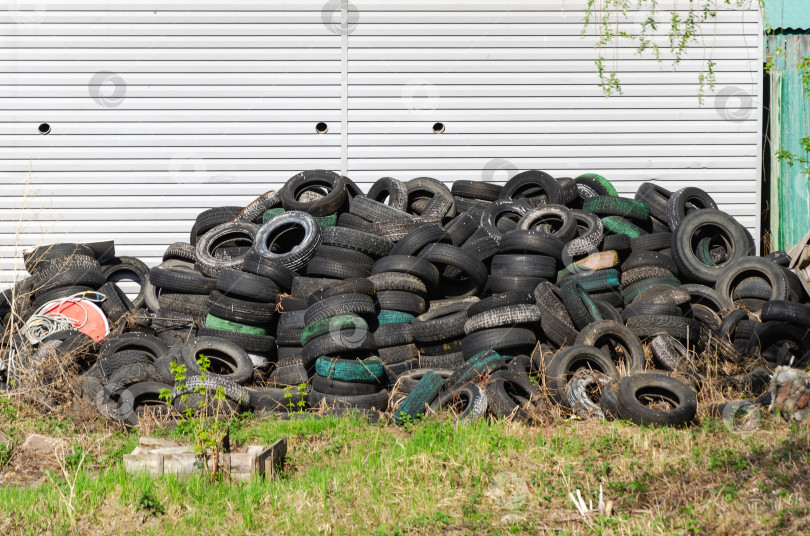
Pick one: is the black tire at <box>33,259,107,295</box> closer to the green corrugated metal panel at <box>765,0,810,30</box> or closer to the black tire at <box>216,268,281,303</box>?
the black tire at <box>216,268,281,303</box>

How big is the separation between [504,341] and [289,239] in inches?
160

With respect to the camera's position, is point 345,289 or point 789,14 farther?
point 789,14

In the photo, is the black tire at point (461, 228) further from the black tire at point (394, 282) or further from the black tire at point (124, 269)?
the black tire at point (124, 269)

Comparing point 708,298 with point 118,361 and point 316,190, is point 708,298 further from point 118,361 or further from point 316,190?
point 118,361

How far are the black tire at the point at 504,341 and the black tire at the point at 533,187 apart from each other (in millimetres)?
3364

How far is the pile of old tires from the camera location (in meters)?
7.52

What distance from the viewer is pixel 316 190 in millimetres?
11539

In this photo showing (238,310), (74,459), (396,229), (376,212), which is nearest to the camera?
(74,459)

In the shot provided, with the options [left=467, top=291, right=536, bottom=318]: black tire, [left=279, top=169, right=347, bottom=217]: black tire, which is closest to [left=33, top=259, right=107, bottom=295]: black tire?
[left=279, top=169, right=347, bottom=217]: black tire

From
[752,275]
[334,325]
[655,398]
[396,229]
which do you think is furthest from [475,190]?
[655,398]

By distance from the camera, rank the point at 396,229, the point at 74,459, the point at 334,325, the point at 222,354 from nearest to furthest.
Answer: the point at 74,459, the point at 334,325, the point at 222,354, the point at 396,229

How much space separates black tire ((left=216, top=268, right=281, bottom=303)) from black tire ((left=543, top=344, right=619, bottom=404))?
354cm

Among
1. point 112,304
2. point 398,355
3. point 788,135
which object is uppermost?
point 788,135

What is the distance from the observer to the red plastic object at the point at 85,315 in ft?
32.2
